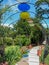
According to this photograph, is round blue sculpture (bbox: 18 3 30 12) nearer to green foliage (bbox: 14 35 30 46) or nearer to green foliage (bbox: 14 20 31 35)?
green foliage (bbox: 14 35 30 46)

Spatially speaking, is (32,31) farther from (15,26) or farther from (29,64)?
(29,64)

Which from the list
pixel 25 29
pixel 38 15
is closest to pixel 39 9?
pixel 38 15

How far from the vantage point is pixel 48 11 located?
12617 mm

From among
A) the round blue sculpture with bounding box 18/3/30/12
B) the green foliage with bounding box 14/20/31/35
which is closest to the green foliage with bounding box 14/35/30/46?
the green foliage with bounding box 14/20/31/35

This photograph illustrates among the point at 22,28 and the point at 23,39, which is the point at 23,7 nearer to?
the point at 23,39

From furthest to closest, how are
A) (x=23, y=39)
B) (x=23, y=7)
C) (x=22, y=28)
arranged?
(x=22, y=28) → (x=23, y=39) → (x=23, y=7)

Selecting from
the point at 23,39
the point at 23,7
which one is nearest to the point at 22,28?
the point at 23,39

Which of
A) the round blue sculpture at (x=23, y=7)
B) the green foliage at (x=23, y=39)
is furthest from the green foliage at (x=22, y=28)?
the round blue sculpture at (x=23, y=7)

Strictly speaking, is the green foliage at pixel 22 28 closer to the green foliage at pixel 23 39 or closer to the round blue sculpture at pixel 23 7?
the green foliage at pixel 23 39

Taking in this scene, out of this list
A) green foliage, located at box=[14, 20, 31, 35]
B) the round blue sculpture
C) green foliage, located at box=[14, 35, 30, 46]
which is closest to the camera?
the round blue sculpture

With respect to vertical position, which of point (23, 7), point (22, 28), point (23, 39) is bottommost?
point (23, 39)

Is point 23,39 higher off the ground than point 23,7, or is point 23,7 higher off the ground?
point 23,7

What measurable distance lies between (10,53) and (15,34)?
923 centimetres

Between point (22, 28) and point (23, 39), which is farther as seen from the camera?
point (22, 28)
